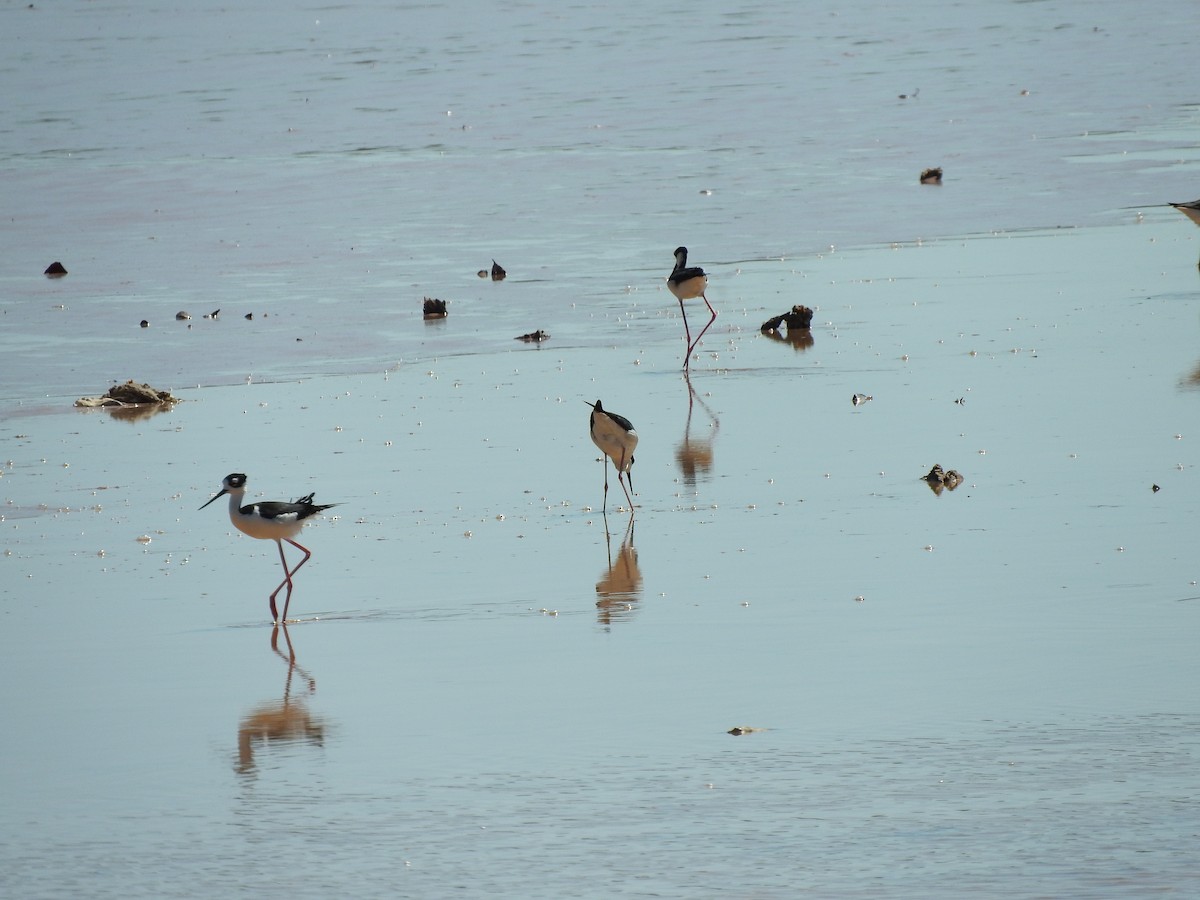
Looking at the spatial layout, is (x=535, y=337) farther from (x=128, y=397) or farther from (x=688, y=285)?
(x=128, y=397)

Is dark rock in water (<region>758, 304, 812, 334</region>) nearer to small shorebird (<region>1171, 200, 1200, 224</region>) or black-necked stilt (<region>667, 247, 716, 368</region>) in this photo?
black-necked stilt (<region>667, 247, 716, 368</region>)

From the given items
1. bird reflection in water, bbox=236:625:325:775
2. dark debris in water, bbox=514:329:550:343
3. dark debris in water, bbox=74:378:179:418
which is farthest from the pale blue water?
dark debris in water, bbox=74:378:179:418

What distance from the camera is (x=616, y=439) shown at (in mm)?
10875

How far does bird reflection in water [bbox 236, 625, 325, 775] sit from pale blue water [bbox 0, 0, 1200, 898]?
0.03 metres

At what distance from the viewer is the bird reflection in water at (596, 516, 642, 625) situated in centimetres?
845

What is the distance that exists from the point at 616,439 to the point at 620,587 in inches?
83.8

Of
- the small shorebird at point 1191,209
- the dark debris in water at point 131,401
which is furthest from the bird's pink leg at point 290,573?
the small shorebird at point 1191,209

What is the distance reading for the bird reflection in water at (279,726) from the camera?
7.00 metres

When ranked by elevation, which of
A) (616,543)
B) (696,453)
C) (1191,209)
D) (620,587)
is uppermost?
(1191,209)

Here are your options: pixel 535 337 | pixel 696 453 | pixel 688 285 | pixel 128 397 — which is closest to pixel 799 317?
pixel 688 285

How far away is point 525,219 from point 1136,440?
507 inches

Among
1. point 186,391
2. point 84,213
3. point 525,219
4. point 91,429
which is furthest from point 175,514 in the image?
point 84,213

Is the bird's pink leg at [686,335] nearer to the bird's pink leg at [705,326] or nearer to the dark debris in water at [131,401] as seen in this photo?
the bird's pink leg at [705,326]

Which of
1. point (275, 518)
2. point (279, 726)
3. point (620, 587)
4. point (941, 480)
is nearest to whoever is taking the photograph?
point (279, 726)
